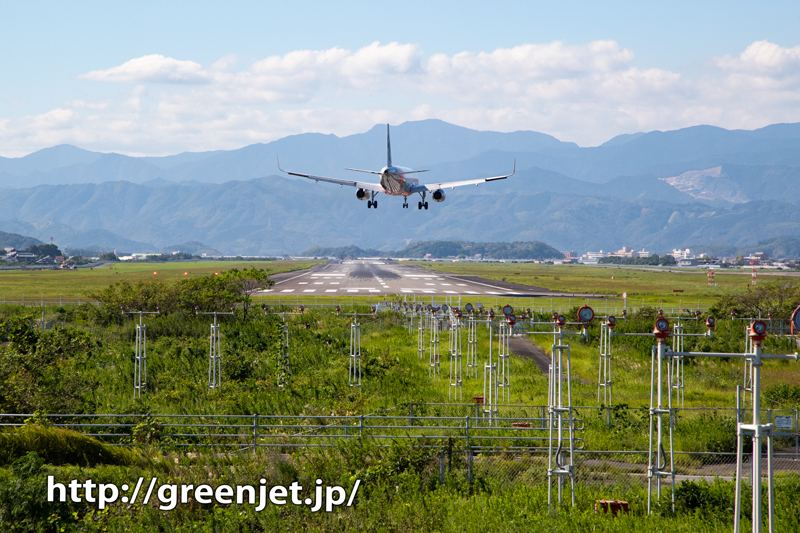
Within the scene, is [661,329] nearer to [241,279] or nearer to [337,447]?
[337,447]

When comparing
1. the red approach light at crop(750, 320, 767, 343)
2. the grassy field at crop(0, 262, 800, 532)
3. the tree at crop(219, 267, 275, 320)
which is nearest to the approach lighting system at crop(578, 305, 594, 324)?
the grassy field at crop(0, 262, 800, 532)

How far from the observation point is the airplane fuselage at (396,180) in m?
57.7

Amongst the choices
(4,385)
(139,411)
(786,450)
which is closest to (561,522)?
(786,450)

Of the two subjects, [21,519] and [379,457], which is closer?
[21,519]

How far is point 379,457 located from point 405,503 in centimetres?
305

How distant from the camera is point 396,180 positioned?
58562 millimetres

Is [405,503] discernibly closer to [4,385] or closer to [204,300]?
[4,385]

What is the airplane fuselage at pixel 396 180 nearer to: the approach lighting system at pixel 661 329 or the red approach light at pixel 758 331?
the approach lighting system at pixel 661 329

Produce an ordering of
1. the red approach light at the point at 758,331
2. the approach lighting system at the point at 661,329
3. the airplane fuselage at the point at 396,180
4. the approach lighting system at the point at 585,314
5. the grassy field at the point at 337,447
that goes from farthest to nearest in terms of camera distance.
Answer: the airplane fuselage at the point at 396,180, the approach lighting system at the point at 585,314, the grassy field at the point at 337,447, the approach lighting system at the point at 661,329, the red approach light at the point at 758,331

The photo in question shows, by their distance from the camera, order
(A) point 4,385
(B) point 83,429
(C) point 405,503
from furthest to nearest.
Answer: (A) point 4,385, (B) point 83,429, (C) point 405,503

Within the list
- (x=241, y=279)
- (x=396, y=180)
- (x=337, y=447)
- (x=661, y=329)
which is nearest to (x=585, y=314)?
(x=661, y=329)

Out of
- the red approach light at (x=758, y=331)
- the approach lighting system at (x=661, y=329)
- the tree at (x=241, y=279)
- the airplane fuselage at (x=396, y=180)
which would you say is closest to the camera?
the red approach light at (x=758, y=331)

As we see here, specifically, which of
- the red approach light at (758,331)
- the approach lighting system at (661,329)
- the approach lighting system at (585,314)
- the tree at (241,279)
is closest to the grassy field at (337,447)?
the approach lighting system at (585,314)

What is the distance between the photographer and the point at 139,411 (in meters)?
25.7
